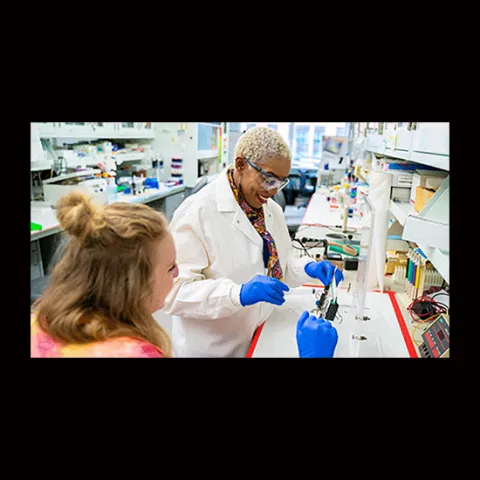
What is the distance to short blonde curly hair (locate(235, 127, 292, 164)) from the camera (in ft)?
4.81

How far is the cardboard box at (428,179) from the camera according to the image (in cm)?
162

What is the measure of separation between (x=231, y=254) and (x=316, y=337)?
0.47 meters

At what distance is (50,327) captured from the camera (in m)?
0.82

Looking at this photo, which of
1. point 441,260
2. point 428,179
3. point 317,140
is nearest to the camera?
point 441,260

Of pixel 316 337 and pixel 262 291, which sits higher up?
pixel 262 291

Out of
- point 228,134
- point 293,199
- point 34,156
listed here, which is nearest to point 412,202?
point 34,156

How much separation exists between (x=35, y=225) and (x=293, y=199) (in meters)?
4.82

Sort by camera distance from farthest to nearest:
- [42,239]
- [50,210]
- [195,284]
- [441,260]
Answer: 1. [50,210]
2. [42,239]
3. [195,284]
4. [441,260]

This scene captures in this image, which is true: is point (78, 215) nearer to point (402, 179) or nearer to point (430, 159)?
point (430, 159)

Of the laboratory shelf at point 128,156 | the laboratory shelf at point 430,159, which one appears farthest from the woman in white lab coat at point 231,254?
the laboratory shelf at point 128,156

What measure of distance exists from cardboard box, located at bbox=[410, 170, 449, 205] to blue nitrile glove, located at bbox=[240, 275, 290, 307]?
0.78 m

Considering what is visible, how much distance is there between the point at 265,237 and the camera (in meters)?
1.60

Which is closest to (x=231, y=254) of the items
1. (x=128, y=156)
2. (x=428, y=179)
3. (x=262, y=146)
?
(x=262, y=146)

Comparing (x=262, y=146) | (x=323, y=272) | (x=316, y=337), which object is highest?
(x=262, y=146)
